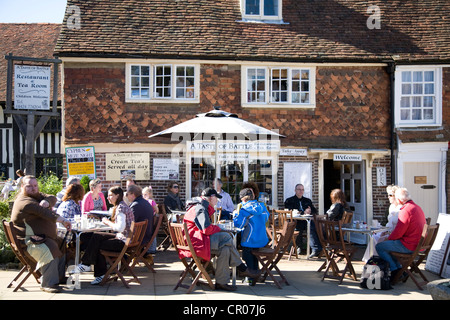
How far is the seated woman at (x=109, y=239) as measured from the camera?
7.79 meters

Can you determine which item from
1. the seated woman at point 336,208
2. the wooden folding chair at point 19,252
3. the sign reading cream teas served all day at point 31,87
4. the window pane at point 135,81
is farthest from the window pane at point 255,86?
the wooden folding chair at point 19,252

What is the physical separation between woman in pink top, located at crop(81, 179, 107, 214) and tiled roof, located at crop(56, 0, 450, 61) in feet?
15.7

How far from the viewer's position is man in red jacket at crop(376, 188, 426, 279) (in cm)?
823

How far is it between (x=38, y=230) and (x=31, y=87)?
578cm

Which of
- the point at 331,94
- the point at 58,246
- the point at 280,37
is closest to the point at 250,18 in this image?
the point at 280,37

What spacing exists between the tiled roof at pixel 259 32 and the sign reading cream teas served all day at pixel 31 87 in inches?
53.3

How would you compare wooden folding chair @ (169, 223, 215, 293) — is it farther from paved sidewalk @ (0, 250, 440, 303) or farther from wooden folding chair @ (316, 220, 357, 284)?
wooden folding chair @ (316, 220, 357, 284)

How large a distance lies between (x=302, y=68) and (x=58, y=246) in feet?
29.0

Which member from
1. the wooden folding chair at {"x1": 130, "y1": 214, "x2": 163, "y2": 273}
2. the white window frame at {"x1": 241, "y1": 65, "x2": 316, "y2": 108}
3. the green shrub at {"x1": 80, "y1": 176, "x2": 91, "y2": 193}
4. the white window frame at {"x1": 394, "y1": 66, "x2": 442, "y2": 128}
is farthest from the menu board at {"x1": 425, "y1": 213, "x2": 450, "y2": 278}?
the green shrub at {"x1": 80, "y1": 176, "x2": 91, "y2": 193}

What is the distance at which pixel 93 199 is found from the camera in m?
9.93

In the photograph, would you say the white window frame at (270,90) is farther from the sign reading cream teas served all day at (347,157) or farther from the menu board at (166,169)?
the menu board at (166,169)

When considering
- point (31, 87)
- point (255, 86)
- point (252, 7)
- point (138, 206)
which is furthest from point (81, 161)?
point (252, 7)

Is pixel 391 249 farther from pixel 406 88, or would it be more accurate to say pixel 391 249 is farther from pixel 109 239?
pixel 406 88

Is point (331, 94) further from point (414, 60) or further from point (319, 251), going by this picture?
point (319, 251)
